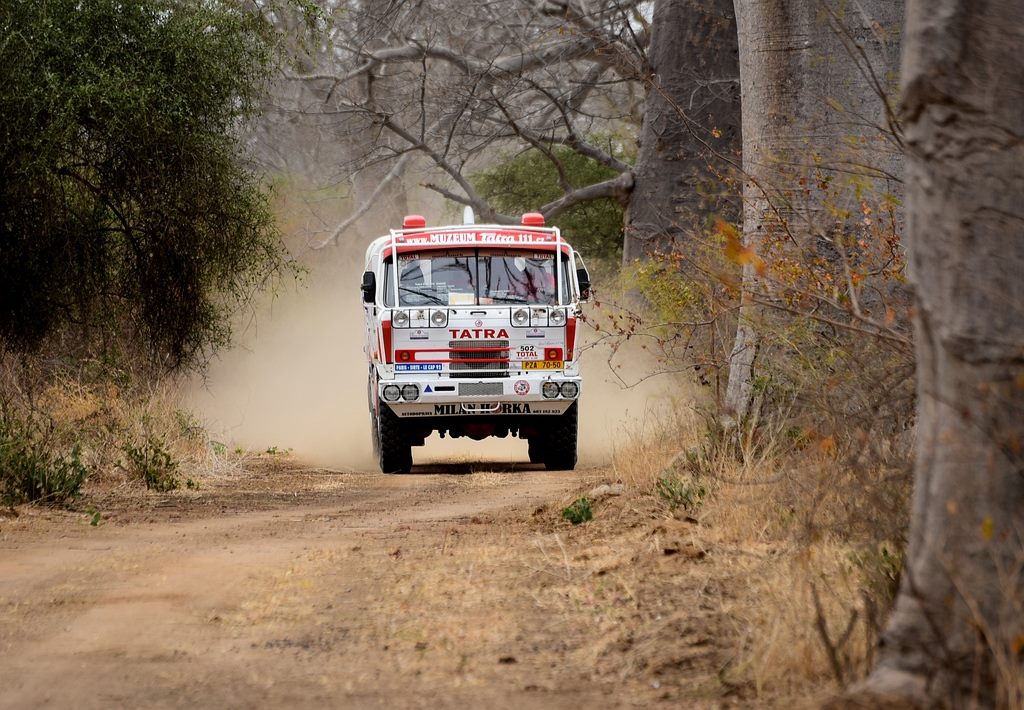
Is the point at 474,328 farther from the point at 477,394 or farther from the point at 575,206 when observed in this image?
the point at 575,206

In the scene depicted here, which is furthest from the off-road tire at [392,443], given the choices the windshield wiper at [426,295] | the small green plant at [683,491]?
the small green plant at [683,491]

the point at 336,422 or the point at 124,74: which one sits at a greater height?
the point at 124,74

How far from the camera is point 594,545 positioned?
25.8 feet

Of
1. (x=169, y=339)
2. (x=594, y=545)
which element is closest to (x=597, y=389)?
(x=169, y=339)

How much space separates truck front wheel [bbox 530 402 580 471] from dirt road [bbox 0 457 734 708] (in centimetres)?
510

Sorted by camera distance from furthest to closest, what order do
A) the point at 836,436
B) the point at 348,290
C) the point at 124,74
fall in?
the point at 348,290 < the point at 124,74 < the point at 836,436

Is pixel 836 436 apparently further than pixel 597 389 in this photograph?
No

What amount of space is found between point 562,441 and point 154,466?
184 inches

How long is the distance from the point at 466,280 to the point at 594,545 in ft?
23.7

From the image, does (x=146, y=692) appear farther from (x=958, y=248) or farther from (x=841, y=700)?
(x=958, y=248)

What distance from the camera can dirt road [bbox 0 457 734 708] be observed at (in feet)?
15.9

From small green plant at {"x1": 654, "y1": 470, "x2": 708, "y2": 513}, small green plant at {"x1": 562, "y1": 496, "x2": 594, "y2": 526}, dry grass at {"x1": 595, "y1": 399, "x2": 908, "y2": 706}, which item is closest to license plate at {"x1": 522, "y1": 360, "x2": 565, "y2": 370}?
small green plant at {"x1": 654, "y1": 470, "x2": 708, "y2": 513}

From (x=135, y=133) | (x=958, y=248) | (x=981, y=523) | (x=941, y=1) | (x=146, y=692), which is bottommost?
(x=146, y=692)

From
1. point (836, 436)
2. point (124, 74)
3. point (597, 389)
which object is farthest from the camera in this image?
point (597, 389)
